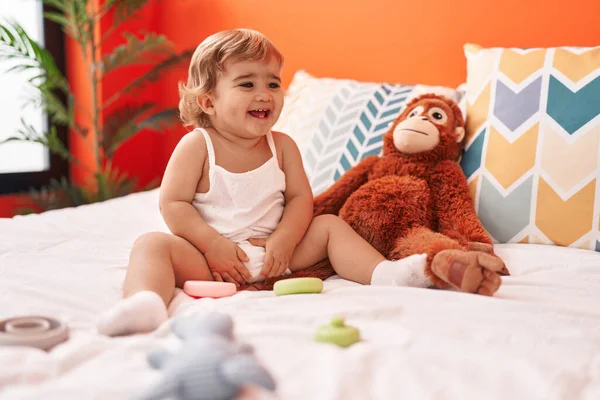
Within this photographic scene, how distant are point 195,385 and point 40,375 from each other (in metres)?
0.20

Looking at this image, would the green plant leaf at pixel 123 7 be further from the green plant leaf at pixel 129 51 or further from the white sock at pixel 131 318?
the white sock at pixel 131 318

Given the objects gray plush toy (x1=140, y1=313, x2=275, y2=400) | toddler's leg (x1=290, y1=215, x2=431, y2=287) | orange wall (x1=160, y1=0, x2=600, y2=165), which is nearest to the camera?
gray plush toy (x1=140, y1=313, x2=275, y2=400)

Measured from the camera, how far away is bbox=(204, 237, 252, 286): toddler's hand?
1203 millimetres

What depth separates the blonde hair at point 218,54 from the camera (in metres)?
1.31

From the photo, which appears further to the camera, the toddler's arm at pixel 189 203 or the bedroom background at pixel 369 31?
the bedroom background at pixel 369 31

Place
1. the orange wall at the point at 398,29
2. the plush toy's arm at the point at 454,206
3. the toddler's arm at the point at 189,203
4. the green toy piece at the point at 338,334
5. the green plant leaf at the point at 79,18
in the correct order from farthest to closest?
the green plant leaf at the point at 79,18 → the orange wall at the point at 398,29 → the plush toy's arm at the point at 454,206 → the toddler's arm at the point at 189,203 → the green toy piece at the point at 338,334

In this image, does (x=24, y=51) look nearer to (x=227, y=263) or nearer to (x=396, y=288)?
(x=227, y=263)

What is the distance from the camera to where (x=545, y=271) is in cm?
120

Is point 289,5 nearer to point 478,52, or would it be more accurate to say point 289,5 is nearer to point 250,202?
point 478,52

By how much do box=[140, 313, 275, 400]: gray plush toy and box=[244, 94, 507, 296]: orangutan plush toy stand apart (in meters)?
0.54

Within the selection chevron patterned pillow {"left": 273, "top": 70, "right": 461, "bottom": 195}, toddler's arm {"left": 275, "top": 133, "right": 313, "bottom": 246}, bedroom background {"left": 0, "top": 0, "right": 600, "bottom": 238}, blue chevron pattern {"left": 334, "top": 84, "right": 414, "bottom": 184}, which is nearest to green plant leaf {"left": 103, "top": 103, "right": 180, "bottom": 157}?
bedroom background {"left": 0, "top": 0, "right": 600, "bottom": 238}

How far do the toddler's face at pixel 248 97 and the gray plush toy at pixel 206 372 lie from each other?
0.71 meters

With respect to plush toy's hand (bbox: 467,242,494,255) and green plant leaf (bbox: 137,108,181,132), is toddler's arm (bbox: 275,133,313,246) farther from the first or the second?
green plant leaf (bbox: 137,108,181,132)

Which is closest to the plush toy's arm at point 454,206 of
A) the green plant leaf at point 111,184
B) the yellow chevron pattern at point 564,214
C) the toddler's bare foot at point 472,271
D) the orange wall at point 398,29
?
the yellow chevron pattern at point 564,214
